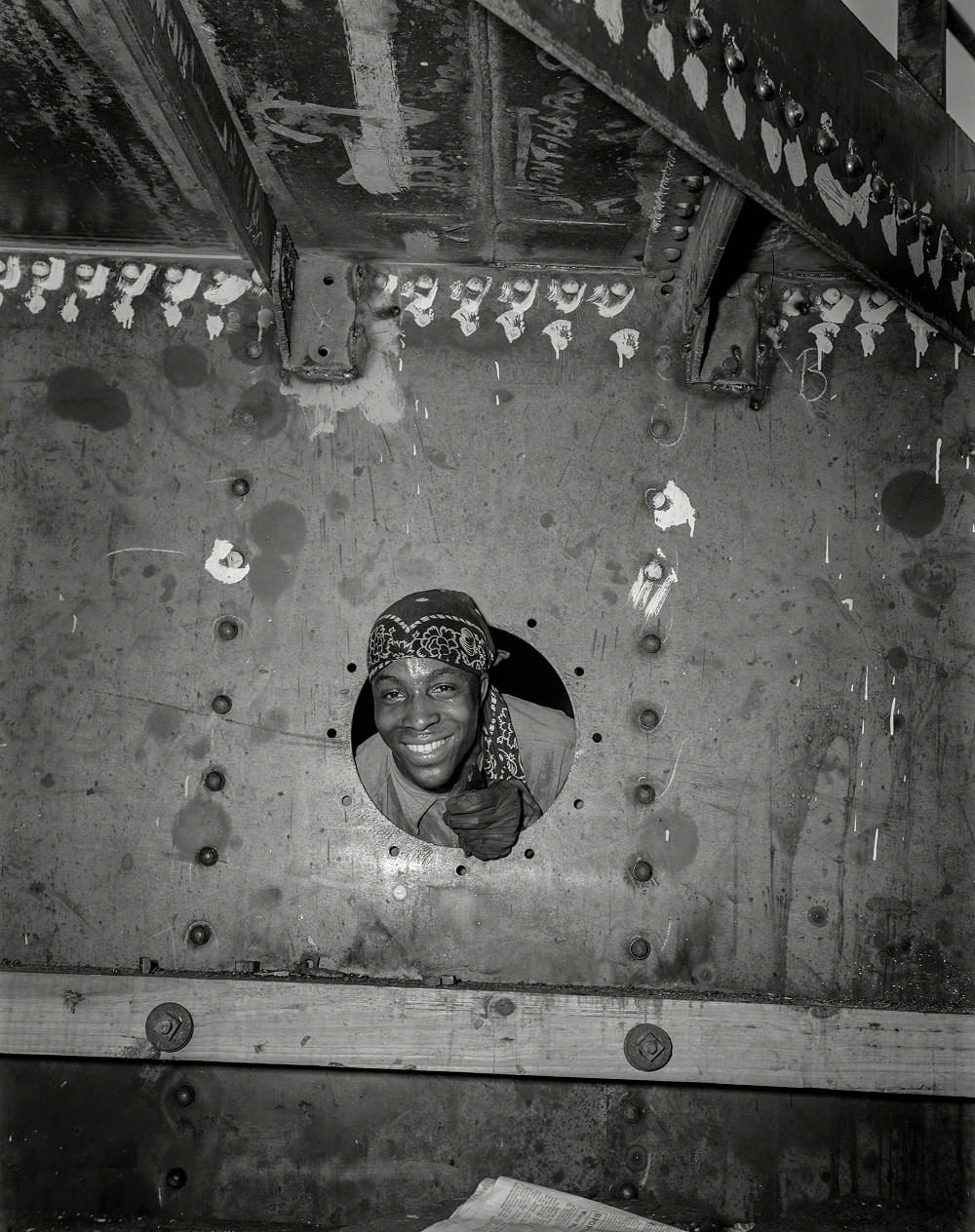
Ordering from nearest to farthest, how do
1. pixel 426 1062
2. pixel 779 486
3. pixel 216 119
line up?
1. pixel 216 119
2. pixel 426 1062
3. pixel 779 486

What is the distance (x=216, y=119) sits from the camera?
1.86 m

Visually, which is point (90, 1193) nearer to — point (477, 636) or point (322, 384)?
point (477, 636)

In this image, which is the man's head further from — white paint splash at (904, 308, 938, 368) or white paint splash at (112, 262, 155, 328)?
white paint splash at (904, 308, 938, 368)

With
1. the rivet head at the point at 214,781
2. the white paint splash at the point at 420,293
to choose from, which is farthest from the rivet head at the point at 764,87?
the rivet head at the point at 214,781

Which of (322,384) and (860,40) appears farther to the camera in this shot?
(322,384)

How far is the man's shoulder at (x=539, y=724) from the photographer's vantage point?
2523 mm

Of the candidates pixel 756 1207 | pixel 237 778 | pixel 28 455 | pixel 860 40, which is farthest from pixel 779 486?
pixel 28 455

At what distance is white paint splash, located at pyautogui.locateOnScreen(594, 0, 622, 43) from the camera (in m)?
1.38

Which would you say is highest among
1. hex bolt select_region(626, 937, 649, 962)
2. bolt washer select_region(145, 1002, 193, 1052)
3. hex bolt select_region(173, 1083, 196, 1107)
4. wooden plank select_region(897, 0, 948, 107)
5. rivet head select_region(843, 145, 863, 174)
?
wooden plank select_region(897, 0, 948, 107)

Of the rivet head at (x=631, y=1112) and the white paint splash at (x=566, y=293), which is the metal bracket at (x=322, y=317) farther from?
the rivet head at (x=631, y=1112)

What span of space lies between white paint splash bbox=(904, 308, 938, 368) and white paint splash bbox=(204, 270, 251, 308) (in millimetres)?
1419

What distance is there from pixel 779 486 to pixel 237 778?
1263 millimetres

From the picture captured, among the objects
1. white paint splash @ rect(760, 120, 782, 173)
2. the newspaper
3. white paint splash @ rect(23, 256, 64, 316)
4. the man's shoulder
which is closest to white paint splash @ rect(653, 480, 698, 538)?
the man's shoulder

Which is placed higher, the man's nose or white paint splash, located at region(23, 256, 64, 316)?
white paint splash, located at region(23, 256, 64, 316)
